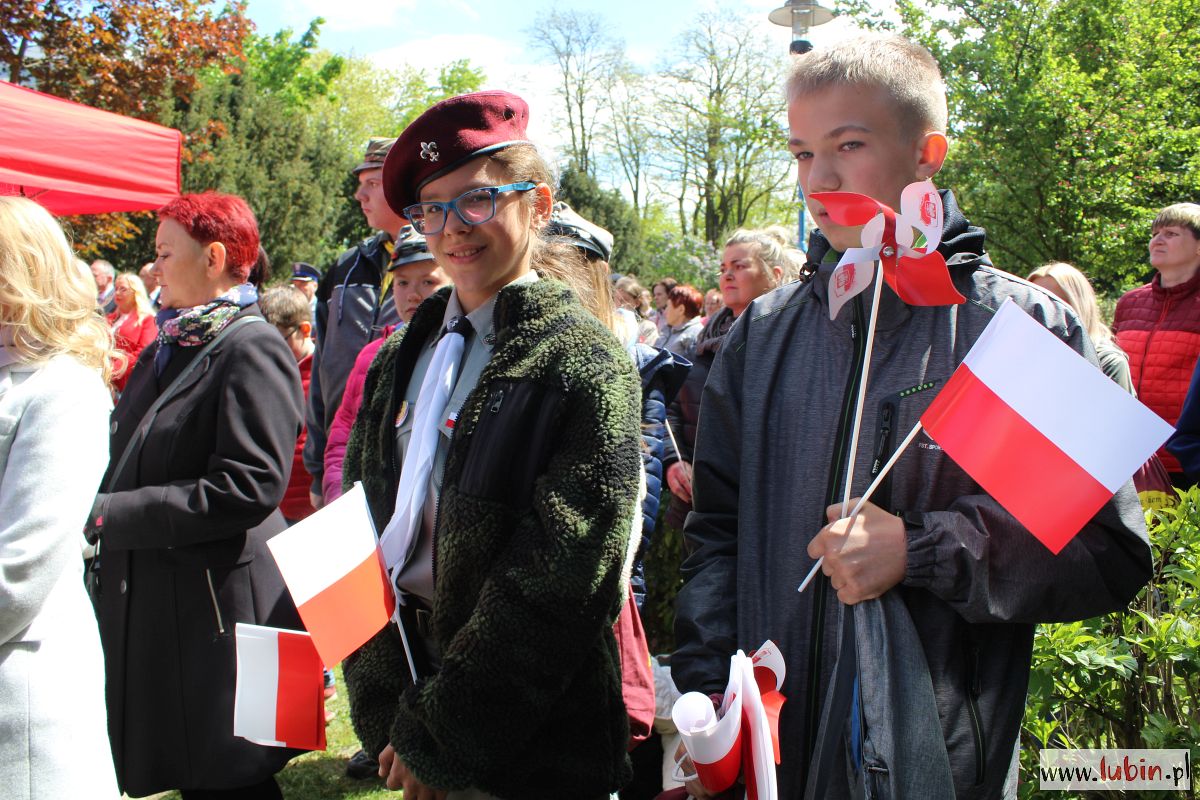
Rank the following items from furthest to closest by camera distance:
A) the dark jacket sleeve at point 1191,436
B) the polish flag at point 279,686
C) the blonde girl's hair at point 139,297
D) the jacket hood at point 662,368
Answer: the blonde girl's hair at point 139,297, the dark jacket sleeve at point 1191,436, the jacket hood at point 662,368, the polish flag at point 279,686

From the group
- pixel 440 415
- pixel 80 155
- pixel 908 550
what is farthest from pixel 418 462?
pixel 80 155

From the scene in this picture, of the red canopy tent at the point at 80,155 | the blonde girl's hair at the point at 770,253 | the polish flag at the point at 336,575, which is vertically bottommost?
the polish flag at the point at 336,575

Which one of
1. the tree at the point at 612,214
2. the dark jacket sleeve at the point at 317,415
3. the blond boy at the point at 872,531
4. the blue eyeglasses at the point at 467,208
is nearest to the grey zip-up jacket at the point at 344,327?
the dark jacket sleeve at the point at 317,415

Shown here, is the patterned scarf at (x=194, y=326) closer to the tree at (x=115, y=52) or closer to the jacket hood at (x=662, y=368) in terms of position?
the jacket hood at (x=662, y=368)

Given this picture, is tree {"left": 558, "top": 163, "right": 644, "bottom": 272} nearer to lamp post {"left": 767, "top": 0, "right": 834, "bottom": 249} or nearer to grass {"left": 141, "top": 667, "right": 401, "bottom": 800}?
lamp post {"left": 767, "top": 0, "right": 834, "bottom": 249}

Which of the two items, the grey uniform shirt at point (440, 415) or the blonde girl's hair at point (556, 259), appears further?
the blonde girl's hair at point (556, 259)

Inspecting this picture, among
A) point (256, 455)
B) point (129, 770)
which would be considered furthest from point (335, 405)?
point (129, 770)

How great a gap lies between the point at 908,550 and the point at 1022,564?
0.61ft

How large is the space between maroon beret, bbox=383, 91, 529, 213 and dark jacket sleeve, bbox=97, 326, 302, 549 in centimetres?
115

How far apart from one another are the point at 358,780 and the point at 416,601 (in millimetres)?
2694

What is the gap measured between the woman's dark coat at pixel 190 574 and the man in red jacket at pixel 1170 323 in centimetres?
443

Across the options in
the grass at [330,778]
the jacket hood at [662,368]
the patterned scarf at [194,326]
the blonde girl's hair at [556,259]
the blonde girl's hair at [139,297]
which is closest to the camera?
the blonde girl's hair at [556,259]

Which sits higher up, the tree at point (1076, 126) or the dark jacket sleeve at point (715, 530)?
the tree at point (1076, 126)

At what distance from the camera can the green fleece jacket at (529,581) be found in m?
1.79
